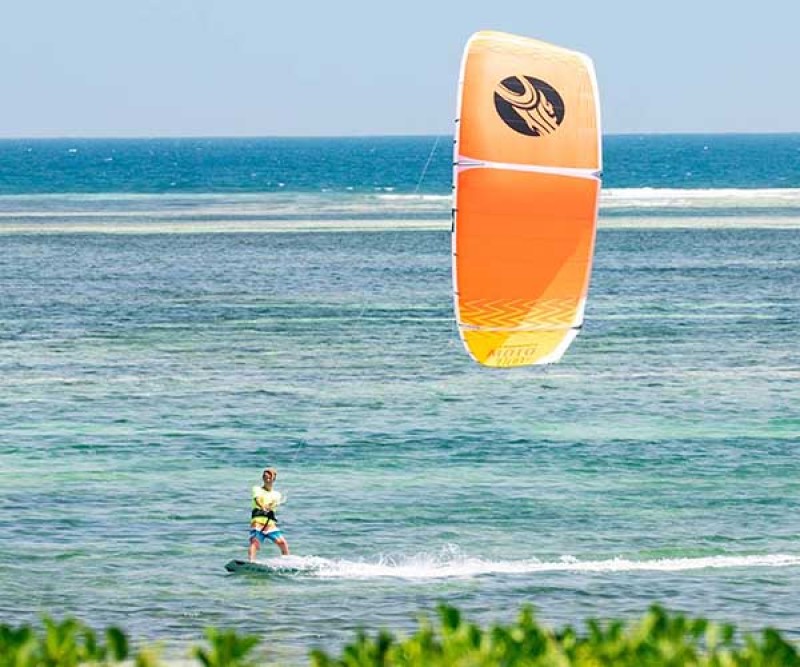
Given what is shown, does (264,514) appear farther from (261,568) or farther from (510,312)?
(510,312)

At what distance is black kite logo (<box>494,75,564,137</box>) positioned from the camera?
21.0 m

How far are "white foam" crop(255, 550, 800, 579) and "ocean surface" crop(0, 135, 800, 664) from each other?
0.07 meters

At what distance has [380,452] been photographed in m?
34.3

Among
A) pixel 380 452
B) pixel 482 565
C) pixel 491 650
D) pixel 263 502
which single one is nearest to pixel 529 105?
pixel 263 502

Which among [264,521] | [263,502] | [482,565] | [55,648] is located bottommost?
[482,565]

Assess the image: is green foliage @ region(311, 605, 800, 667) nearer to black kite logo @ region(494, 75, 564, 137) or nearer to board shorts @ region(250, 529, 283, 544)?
black kite logo @ region(494, 75, 564, 137)

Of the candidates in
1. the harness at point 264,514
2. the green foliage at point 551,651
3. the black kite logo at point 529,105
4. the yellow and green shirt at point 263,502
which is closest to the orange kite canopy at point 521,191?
the black kite logo at point 529,105

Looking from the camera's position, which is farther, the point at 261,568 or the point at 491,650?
the point at 261,568

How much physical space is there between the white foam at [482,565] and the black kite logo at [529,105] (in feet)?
23.9

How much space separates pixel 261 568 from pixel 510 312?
6.20 metres

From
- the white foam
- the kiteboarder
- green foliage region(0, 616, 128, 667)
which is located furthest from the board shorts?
green foliage region(0, 616, 128, 667)

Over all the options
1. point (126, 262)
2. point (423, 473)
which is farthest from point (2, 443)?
point (126, 262)

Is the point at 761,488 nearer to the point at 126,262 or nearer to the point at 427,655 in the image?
the point at 427,655

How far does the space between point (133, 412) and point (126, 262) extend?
40170mm
